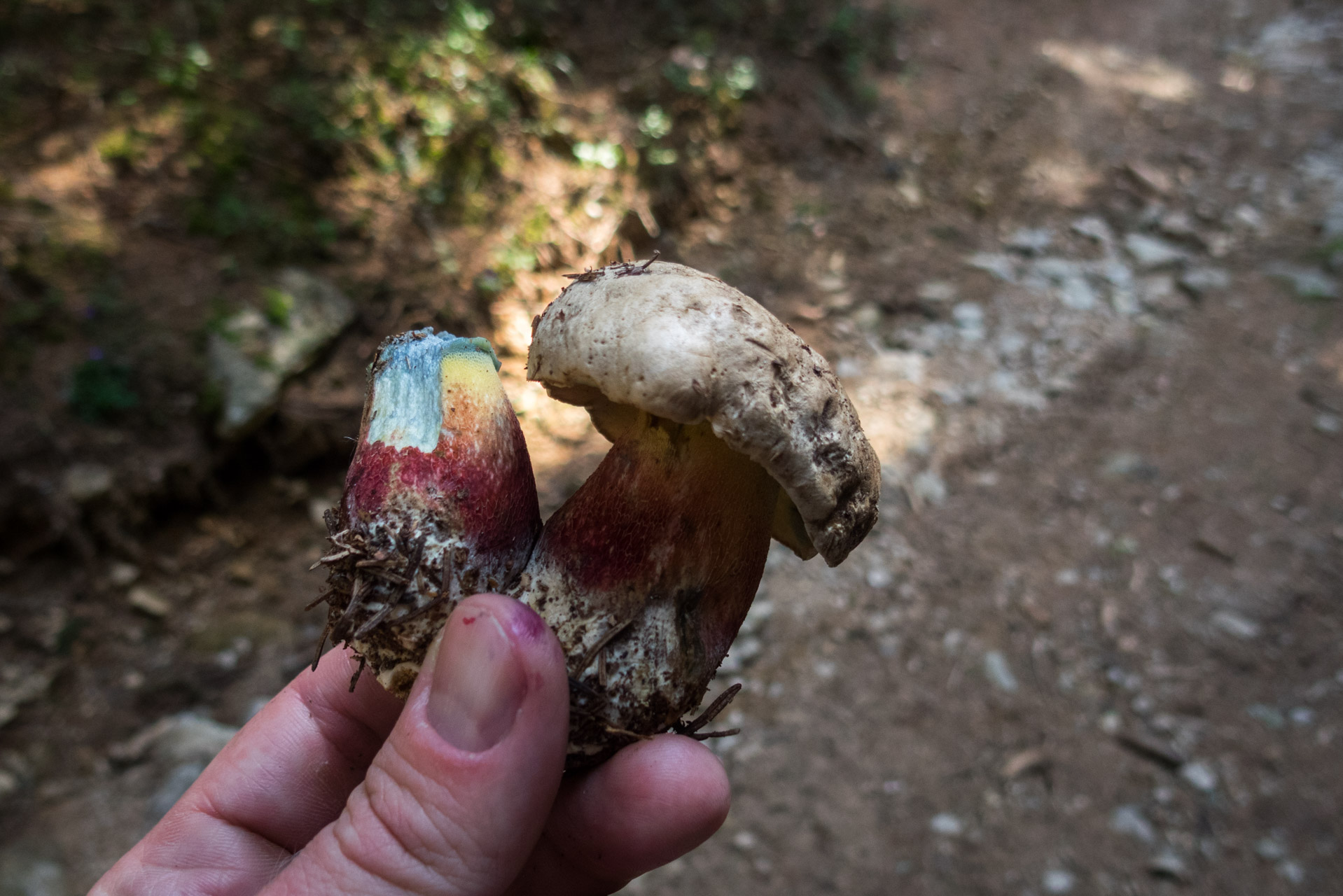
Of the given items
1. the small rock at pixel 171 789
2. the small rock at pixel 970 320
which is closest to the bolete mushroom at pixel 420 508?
the small rock at pixel 171 789

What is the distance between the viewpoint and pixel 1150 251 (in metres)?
3.90

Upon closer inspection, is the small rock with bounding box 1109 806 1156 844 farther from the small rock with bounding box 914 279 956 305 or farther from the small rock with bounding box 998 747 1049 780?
the small rock with bounding box 914 279 956 305

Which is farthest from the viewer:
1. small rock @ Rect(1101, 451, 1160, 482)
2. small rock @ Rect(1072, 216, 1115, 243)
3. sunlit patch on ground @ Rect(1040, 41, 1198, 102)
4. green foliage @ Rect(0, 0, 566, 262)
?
sunlit patch on ground @ Rect(1040, 41, 1198, 102)

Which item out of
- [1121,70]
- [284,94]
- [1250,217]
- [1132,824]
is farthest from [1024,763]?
[1121,70]

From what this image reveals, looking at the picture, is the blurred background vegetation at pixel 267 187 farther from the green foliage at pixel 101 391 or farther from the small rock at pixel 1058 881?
the small rock at pixel 1058 881

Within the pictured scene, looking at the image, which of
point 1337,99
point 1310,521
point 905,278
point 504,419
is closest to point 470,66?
point 905,278

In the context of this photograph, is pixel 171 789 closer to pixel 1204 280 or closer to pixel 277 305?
pixel 277 305

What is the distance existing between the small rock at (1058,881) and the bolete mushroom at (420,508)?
160cm

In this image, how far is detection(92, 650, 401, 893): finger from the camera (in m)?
1.38

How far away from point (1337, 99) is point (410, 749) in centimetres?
646

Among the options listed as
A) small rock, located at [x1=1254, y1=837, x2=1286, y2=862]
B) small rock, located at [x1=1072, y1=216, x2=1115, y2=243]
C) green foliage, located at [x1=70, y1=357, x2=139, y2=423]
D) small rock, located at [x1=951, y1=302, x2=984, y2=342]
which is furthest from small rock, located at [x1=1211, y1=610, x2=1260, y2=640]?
green foliage, located at [x1=70, y1=357, x2=139, y2=423]

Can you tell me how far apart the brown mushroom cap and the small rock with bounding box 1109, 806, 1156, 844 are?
4.87ft

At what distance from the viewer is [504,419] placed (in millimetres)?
1256

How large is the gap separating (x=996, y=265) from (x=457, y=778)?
3.55 m
